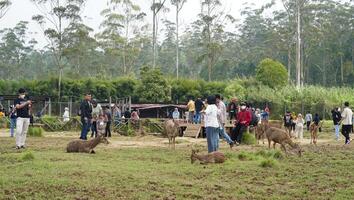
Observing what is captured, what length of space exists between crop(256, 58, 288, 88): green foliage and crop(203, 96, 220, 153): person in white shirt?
109 feet

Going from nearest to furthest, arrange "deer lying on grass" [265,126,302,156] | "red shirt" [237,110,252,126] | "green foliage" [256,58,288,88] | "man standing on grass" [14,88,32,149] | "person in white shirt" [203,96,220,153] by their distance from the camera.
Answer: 1. "person in white shirt" [203,96,220,153]
2. "deer lying on grass" [265,126,302,156]
3. "man standing on grass" [14,88,32,149]
4. "red shirt" [237,110,252,126]
5. "green foliage" [256,58,288,88]

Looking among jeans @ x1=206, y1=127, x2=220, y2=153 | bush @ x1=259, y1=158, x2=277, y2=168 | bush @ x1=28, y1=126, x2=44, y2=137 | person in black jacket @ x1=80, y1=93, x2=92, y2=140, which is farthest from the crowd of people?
bush @ x1=28, y1=126, x2=44, y2=137

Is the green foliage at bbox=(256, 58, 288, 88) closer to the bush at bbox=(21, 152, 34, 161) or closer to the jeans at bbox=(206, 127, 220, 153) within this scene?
the jeans at bbox=(206, 127, 220, 153)

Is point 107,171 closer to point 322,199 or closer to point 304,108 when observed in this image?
point 322,199

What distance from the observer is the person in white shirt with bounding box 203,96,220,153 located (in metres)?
13.9

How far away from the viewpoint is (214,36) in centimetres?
6156

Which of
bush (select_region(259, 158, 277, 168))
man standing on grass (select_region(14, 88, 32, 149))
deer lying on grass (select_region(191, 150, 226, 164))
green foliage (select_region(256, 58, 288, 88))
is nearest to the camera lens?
bush (select_region(259, 158, 277, 168))

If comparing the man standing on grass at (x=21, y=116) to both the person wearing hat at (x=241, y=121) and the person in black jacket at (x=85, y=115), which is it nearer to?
the person in black jacket at (x=85, y=115)

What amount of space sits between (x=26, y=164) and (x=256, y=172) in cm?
477

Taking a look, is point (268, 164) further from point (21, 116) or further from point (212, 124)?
point (21, 116)

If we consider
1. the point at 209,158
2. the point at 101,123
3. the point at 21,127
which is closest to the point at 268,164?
the point at 209,158

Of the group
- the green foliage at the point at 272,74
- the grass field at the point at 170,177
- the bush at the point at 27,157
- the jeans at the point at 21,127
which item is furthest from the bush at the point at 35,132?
the green foliage at the point at 272,74

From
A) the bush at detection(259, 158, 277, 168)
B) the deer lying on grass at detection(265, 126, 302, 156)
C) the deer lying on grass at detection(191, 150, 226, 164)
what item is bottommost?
the bush at detection(259, 158, 277, 168)

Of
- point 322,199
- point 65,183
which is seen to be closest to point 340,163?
point 322,199
